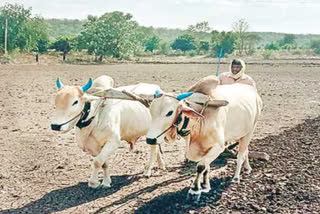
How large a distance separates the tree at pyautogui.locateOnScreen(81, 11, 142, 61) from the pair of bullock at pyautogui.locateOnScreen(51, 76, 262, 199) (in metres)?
45.2

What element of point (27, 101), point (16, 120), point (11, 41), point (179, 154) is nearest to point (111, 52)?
point (11, 41)

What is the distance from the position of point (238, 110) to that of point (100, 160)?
2.32 metres

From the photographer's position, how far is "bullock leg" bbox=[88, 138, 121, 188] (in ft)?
24.7

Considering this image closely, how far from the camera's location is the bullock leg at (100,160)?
752 cm

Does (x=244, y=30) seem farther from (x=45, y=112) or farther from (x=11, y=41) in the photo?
(x=45, y=112)

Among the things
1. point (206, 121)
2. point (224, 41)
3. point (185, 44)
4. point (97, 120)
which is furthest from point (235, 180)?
point (185, 44)

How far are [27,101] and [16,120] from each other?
168 inches

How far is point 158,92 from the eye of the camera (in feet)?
21.4

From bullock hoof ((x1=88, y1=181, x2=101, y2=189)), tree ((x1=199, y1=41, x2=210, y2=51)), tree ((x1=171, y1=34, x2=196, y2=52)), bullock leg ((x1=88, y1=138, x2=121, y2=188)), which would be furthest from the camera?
tree ((x1=171, y1=34, x2=196, y2=52))

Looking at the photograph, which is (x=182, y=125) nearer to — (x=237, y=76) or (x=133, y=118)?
(x=133, y=118)

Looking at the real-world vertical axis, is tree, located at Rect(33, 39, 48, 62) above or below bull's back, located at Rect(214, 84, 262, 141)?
below

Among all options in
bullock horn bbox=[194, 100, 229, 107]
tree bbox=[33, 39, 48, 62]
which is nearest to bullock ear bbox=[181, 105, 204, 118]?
bullock horn bbox=[194, 100, 229, 107]

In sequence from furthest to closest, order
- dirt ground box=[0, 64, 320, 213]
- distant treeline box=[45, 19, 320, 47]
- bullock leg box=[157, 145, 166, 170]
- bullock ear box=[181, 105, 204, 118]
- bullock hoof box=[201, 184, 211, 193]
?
distant treeline box=[45, 19, 320, 47] < bullock leg box=[157, 145, 166, 170] < bullock hoof box=[201, 184, 211, 193] < dirt ground box=[0, 64, 320, 213] < bullock ear box=[181, 105, 204, 118]

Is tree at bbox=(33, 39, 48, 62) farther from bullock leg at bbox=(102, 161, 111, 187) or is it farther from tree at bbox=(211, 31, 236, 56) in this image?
bullock leg at bbox=(102, 161, 111, 187)
